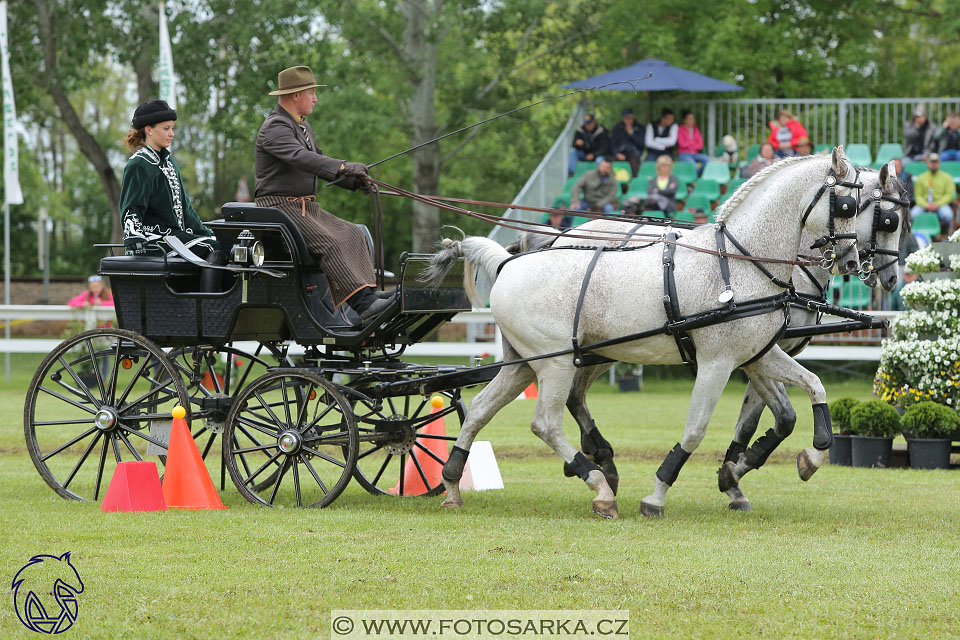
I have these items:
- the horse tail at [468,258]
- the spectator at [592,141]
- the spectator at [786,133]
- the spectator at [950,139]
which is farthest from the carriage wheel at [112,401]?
the spectator at [950,139]

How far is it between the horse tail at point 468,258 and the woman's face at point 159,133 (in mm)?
1955

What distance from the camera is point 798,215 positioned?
7504 mm

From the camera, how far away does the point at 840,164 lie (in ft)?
24.1

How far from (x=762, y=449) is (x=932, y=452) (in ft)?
9.69

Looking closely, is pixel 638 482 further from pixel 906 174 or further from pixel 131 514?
pixel 906 174

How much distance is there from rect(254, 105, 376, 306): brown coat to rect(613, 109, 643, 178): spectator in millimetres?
13325

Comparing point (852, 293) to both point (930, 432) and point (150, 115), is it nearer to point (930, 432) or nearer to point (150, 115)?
point (930, 432)

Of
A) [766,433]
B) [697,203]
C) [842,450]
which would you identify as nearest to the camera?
[766,433]

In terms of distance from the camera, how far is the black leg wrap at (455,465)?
7.87 metres

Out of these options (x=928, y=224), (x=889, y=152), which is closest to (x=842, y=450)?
(x=928, y=224)

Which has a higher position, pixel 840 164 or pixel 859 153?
pixel 859 153

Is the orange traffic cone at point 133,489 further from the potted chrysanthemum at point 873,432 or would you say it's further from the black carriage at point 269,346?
the potted chrysanthemum at point 873,432

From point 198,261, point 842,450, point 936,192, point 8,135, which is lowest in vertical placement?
point 842,450

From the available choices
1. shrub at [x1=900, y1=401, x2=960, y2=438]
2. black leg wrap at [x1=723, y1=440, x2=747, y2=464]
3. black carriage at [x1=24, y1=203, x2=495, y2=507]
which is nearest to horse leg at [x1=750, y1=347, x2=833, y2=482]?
black leg wrap at [x1=723, y1=440, x2=747, y2=464]
